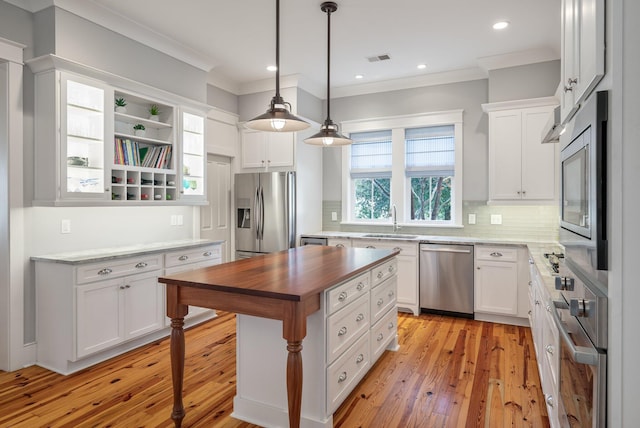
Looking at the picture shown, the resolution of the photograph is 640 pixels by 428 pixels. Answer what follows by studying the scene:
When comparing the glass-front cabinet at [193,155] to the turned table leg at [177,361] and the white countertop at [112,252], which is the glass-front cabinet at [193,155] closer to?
the white countertop at [112,252]

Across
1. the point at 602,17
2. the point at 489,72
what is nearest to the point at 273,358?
the point at 602,17

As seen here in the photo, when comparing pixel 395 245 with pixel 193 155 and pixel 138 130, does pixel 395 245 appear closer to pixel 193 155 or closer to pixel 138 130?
pixel 193 155

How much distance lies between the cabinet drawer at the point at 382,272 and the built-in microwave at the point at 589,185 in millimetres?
1481

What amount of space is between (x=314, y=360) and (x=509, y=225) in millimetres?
3540

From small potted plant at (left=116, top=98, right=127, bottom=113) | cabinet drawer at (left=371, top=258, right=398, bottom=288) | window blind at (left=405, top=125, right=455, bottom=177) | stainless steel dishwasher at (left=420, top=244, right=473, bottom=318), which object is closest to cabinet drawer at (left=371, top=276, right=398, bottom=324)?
cabinet drawer at (left=371, top=258, right=398, bottom=288)

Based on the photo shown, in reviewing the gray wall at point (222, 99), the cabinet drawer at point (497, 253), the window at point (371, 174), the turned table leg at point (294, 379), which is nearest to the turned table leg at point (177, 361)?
the turned table leg at point (294, 379)

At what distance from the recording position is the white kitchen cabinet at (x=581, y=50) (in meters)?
1.26

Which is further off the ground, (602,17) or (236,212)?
(602,17)

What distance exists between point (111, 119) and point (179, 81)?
3.53ft

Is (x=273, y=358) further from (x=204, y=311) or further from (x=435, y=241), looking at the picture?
(x=435, y=241)

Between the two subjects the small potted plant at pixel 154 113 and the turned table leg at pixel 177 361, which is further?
the small potted plant at pixel 154 113

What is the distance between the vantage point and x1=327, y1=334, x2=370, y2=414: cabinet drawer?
2314 millimetres

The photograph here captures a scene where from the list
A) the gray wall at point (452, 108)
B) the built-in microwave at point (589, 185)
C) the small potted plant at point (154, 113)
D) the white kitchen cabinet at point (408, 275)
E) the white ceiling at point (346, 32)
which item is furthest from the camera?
the gray wall at point (452, 108)

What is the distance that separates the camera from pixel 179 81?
171 inches
